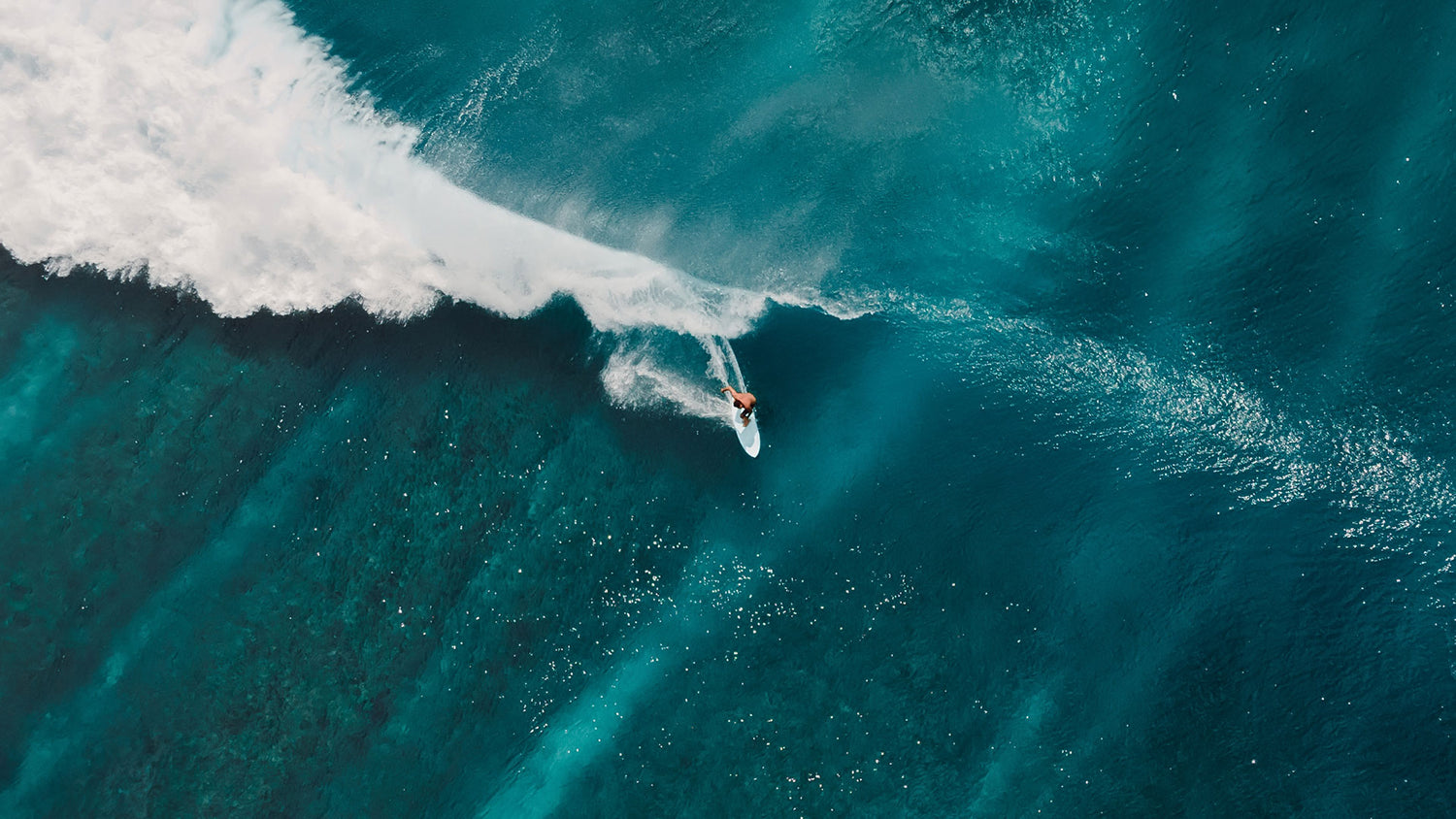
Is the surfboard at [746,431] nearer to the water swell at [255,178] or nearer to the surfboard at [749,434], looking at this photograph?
the surfboard at [749,434]

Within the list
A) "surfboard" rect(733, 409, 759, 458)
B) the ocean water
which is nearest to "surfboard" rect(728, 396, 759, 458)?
"surfboard" rect(733, 409, 759, 458)

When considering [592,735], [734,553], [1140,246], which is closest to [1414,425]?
[1140,246]

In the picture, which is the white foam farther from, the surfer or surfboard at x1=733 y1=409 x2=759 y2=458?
surfboard at x1=733 y1=409 x2=759 y2=458

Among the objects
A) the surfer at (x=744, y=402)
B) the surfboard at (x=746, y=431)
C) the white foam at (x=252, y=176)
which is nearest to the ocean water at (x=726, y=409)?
the white foam at (x=252, y=176)

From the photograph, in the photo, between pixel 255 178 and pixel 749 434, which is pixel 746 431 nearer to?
pixel 749 434

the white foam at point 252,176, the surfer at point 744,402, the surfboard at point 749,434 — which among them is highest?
the white foam at point 252,176

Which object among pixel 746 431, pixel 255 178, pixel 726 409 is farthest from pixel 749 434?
pixel 255 178
